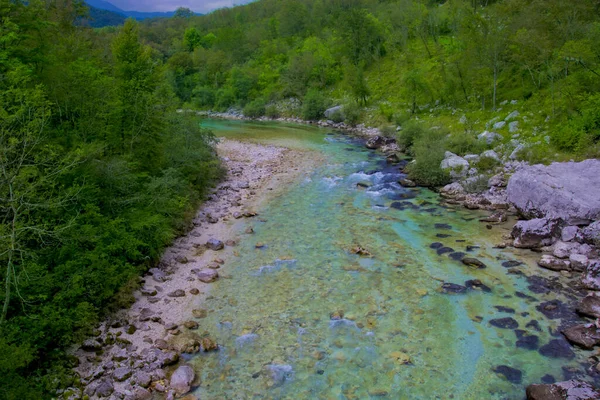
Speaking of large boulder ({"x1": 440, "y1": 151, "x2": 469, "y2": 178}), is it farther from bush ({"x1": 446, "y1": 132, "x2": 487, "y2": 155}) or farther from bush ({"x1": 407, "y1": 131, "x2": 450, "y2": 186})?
bush ({"x1": 446, "y1": 132, "x2": 487, "y2": 155})

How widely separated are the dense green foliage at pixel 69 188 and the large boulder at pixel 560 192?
14897 mm


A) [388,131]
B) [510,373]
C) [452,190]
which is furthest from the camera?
[388,131]

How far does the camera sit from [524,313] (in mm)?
10625

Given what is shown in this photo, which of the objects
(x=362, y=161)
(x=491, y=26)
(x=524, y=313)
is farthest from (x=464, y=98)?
(x=524, y=313)

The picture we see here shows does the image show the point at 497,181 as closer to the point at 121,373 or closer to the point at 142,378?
the point at 142,378

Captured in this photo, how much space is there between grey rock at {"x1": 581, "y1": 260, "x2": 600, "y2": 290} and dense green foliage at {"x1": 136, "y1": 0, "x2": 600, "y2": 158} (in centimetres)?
971

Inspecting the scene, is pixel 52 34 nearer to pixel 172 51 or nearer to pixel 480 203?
pixel 480 203

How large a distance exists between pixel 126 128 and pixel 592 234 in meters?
18.4

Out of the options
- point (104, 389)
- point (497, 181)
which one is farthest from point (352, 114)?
point (104, 389)

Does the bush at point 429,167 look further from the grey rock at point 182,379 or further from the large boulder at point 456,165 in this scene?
the grey rock at point 182,379

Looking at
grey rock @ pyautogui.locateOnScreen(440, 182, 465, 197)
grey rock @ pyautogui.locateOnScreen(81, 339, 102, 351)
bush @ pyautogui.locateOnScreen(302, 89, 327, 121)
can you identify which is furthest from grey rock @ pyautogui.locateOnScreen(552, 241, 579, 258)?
bush @ pyautogui.locateOnScreen(302, 89, 327, 121)

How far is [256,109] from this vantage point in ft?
207

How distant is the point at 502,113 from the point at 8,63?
3009 centimetres

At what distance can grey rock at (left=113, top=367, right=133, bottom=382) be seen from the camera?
8.53 metres
